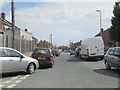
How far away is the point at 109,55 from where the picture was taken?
20391 mm

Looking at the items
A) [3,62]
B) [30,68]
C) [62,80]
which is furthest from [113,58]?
[3,62]

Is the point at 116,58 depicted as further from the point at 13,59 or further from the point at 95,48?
the point at 95,48

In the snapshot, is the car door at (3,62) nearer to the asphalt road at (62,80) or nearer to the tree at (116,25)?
the asphalt road at (62,80)

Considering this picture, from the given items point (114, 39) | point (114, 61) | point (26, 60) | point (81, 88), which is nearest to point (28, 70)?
point (26, 60)

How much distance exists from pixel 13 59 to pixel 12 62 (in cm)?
21

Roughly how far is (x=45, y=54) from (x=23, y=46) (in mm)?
20790

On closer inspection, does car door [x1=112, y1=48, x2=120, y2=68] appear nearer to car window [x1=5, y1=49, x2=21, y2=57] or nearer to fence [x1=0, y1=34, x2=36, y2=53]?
car window [x1=5, y1=49, x2=21, y2=57]

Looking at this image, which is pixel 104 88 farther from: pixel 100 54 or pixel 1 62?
pixel 100 54

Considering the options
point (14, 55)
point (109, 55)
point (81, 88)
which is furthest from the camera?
point (109, 55)

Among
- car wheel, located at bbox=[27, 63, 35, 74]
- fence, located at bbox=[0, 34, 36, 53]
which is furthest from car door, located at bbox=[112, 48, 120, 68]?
fence, located at bbox=[0, 34, 36, 53]

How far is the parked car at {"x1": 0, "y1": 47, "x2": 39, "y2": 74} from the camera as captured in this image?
620 inches

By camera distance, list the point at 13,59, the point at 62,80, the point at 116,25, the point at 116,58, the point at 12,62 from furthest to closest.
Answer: the point at 116,25
the point at 116,58
the point at 13,59
the point at 12,62
the point at 62,80

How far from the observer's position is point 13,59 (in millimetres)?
16328

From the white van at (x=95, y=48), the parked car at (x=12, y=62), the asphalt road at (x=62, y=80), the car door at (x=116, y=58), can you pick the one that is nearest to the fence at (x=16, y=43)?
the white van at (x=95, y=48)
